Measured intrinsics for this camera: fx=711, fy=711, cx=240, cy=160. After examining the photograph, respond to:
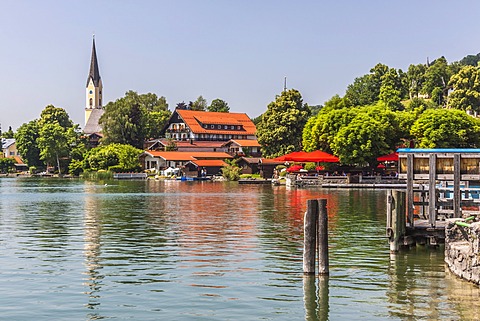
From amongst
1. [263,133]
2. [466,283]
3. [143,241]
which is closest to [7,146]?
[263,133]

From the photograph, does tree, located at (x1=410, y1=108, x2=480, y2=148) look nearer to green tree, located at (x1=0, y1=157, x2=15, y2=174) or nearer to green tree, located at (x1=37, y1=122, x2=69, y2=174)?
green tree, located at (x1=37, y1=122, x2=69, y2=174)

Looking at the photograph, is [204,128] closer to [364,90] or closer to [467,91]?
[364,90]

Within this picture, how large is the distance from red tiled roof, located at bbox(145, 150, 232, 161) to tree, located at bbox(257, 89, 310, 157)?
66.2ft

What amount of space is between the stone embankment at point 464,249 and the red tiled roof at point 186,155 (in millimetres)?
111375

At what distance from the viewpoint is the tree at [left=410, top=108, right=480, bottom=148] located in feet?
284

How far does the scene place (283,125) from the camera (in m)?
115

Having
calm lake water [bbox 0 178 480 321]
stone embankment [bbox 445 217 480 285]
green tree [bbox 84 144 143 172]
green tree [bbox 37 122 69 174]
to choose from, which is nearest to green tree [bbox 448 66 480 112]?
green tree [bbox 84 144 143 172]

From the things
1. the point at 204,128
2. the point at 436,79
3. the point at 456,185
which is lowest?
the point at 456,185

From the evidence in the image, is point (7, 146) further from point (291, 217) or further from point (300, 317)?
point (300, 317)

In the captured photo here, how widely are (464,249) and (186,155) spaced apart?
384 feet

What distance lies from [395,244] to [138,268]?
9.29m

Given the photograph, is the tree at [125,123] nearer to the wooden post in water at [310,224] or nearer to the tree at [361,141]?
the tree at [361,141]

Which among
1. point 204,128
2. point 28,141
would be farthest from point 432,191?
point 28,141

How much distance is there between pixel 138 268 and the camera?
2400cm
